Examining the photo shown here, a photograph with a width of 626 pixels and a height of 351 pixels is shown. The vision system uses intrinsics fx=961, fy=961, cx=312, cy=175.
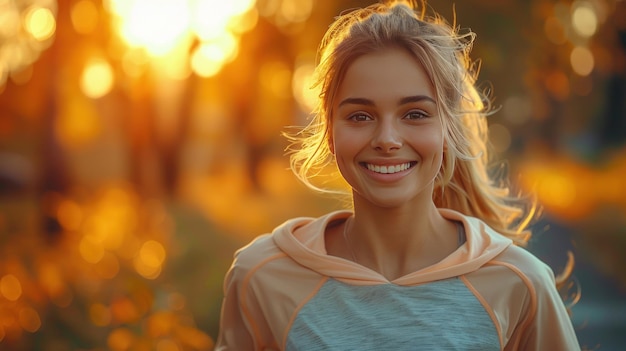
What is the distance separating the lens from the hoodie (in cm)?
236

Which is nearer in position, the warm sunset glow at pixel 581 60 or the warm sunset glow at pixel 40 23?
the warm sunset glow at pixel 40 23

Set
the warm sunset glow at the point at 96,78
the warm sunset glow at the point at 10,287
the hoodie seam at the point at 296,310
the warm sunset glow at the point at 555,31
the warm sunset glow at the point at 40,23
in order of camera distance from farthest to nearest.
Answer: the warm sunset glow at the point at 555,31 → the warm sunset glow at the point at 96,78 → the warm sunset glow at the point at 40,23 → the warm sunset glow at the point at 10,287 → the hoodie seam at the point at 296,310

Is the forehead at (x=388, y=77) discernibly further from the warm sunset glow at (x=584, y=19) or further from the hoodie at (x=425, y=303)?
the warm sunset glow at (x=584, y=19)

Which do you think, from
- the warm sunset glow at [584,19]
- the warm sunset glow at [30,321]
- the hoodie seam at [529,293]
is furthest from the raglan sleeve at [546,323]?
the warm sunset glow at [584,19]

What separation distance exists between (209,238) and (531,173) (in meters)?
4.88

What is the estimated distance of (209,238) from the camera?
6.73 meters

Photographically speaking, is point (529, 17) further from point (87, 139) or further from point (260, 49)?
point (87, 139)

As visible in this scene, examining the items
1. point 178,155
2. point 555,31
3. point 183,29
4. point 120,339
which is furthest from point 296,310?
point 555,31

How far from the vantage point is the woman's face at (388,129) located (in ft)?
7.76

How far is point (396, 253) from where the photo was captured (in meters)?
2.52

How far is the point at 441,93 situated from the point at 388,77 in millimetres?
147

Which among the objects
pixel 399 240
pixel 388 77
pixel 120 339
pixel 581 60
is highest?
pixel 388 77

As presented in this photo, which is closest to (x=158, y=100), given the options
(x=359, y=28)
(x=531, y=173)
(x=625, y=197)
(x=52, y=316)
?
(x=52, y=316)

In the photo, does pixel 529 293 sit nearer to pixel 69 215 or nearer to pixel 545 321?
pixel 545 321
